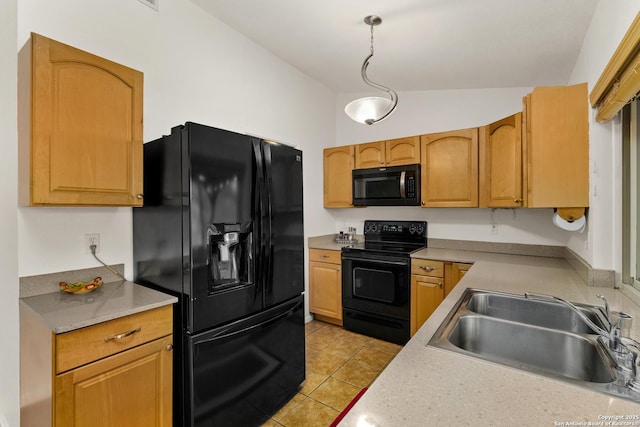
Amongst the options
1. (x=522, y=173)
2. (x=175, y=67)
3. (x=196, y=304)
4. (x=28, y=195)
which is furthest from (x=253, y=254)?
(x=522, y=173)

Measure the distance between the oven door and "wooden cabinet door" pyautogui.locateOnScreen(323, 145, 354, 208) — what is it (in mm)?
729

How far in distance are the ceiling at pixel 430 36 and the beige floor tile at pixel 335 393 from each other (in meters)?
2.68

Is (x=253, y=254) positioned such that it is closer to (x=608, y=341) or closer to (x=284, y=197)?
(x=284, y=197)

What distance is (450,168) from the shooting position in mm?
2922

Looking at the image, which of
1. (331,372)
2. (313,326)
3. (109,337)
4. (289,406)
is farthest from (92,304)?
(313,326)

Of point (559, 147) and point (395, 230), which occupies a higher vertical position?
point (559, 147)

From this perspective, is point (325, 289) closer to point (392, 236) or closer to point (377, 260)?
point (377, 260)

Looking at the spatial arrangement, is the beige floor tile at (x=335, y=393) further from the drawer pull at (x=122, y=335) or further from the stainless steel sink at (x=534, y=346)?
the drawer pull at (x=122, y=335)

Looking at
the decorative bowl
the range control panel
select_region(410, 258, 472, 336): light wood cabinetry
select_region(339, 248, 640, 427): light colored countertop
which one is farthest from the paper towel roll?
the decorative bowl

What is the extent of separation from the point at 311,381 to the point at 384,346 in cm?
91

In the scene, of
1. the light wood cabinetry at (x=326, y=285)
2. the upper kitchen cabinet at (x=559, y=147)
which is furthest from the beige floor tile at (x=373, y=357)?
the upper kitchen cabinet at (x=559, y=147)

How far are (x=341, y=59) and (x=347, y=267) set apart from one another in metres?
2.08

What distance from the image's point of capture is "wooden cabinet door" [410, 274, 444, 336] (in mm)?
2662

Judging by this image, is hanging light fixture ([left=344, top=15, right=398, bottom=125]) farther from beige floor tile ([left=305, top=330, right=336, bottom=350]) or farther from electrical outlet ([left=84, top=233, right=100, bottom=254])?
beige floor tile ([left=305, top=330, right=336, bottom=350])
